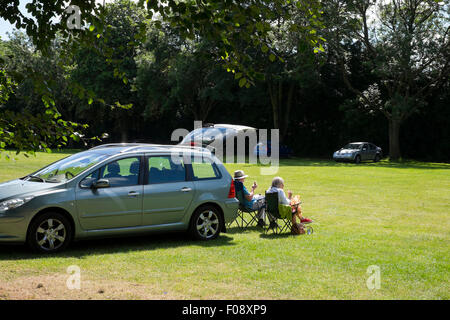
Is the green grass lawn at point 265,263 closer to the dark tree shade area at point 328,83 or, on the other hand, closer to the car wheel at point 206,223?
the car wheel at point 206,223

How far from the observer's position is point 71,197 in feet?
28.4

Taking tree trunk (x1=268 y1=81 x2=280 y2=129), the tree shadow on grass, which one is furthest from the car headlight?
tree trunk (x1=268 y1=81 x2=280 y2=129)

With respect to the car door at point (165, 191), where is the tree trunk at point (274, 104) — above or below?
above

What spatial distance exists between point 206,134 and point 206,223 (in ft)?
87.5

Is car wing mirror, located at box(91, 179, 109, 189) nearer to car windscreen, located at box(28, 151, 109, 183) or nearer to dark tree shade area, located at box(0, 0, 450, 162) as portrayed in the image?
car windscreen, located at box(28, 151, 109, 183)

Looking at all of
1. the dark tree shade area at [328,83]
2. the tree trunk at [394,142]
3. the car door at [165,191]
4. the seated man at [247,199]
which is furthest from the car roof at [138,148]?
the tree trunk at [394,142]

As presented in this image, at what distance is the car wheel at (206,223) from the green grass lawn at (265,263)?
0.21 meters

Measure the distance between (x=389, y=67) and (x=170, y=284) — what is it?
116ft

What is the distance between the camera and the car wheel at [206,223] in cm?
998

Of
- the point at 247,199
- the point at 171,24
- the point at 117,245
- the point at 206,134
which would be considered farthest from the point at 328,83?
the point at 171,24

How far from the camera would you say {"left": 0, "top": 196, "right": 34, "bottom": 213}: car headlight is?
8172 mm

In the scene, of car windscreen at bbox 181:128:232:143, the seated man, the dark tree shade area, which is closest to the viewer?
the seated man

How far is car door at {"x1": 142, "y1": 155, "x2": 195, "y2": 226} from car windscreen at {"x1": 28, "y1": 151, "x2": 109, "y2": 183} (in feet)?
3.04
